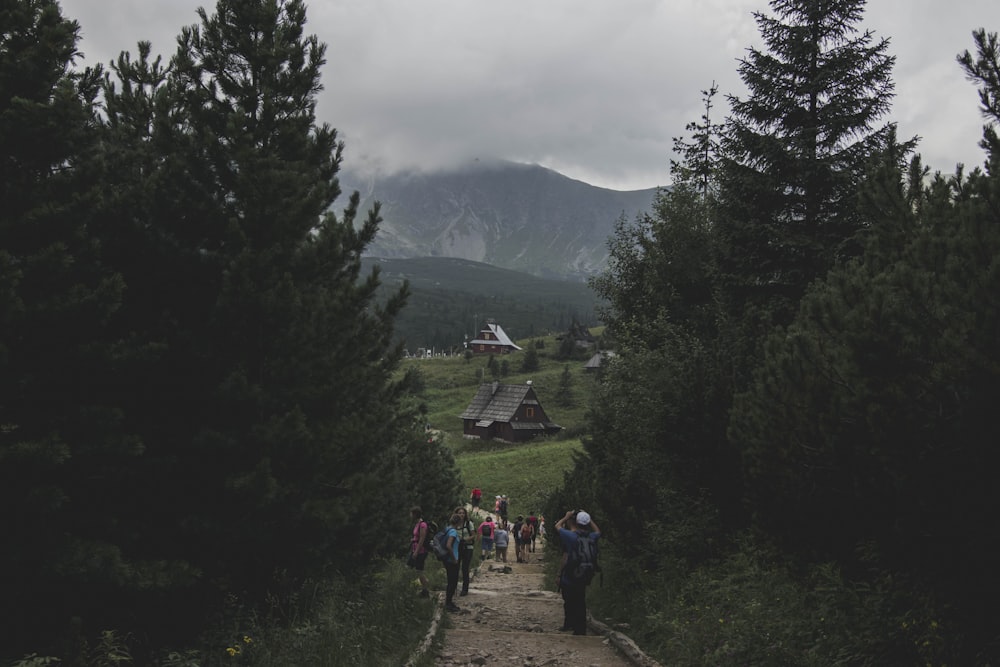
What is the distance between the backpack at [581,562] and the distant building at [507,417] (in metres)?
67.9

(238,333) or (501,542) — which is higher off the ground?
(238,333)

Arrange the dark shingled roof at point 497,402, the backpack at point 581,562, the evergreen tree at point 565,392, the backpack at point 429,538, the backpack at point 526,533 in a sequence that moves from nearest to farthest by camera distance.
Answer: the backpack at point 581,562
the backpack at point 429,538
the backpack at point 526,533
the dark shingled roof at point 497,402
the evergreen tree at point 565,392

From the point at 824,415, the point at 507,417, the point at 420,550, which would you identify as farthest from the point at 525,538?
the point at 507,417

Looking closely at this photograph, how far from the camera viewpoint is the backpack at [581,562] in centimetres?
1073

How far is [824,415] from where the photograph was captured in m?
6.66

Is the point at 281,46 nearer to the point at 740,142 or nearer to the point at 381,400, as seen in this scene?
the point at 381,400

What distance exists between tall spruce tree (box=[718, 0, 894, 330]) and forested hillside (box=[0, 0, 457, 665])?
8490mm

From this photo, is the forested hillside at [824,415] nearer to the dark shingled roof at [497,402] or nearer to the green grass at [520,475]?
the green grass at [520,475]

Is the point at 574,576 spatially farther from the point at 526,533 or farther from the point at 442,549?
the point at 526,533

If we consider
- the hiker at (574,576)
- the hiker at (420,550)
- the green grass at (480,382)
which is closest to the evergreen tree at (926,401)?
the hiker at (574,576)

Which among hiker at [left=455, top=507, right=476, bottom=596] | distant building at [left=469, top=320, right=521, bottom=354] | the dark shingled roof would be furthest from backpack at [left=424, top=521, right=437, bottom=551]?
distant building at [left=469, top=320, right=521, bottom=354]

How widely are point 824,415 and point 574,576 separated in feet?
17.6

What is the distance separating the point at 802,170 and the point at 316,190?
399 inches

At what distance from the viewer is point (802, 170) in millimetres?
14727
